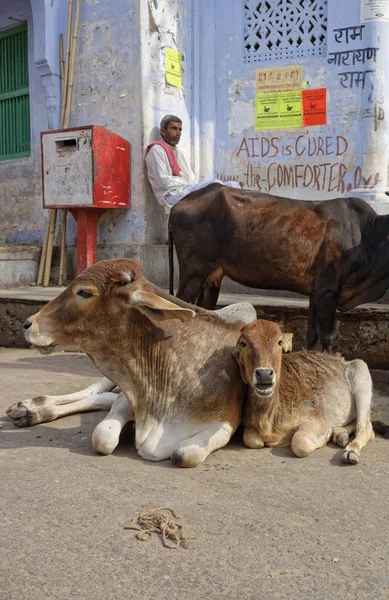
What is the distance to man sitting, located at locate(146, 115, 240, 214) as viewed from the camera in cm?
805

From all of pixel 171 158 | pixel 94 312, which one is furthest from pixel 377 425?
pixel 171 158

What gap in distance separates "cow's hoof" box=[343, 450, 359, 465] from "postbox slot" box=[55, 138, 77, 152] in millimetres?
6072

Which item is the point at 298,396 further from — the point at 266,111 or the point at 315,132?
the point at 266,111

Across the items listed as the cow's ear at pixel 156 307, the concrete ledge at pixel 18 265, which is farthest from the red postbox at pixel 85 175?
the cow's ear at pixel 156 307

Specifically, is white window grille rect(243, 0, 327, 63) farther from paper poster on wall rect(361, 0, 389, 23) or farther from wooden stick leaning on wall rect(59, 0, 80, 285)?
wooden stick leaning on wall rect(59, 0, 80, 285)

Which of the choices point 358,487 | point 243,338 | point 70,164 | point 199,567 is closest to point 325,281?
point 243,338

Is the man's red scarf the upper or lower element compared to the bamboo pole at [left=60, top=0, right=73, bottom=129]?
lower

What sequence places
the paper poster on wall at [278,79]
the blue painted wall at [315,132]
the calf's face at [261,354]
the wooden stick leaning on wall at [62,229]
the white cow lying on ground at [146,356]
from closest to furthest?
the calf's face at [261,354]
the white cow lying on ground at [146,356]
the blue painted wall at [315,132]
the paper poster on wall at [278,79]
the wooden stick leaning on wall at [62,229]

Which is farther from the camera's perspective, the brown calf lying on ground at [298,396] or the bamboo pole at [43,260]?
the bamboo pole at [43,260]

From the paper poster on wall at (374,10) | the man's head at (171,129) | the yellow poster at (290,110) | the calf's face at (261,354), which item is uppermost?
the paper poster on wall at (374,10)

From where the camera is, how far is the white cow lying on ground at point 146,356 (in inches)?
132

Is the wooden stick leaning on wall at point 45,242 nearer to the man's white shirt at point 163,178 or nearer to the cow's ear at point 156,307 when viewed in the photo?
the man's white shirt at point 163,178

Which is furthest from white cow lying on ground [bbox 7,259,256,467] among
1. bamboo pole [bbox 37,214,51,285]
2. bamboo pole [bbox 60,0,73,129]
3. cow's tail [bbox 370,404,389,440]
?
bamboo pole [bbox 60,0,73,129]

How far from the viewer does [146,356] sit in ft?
11.4
